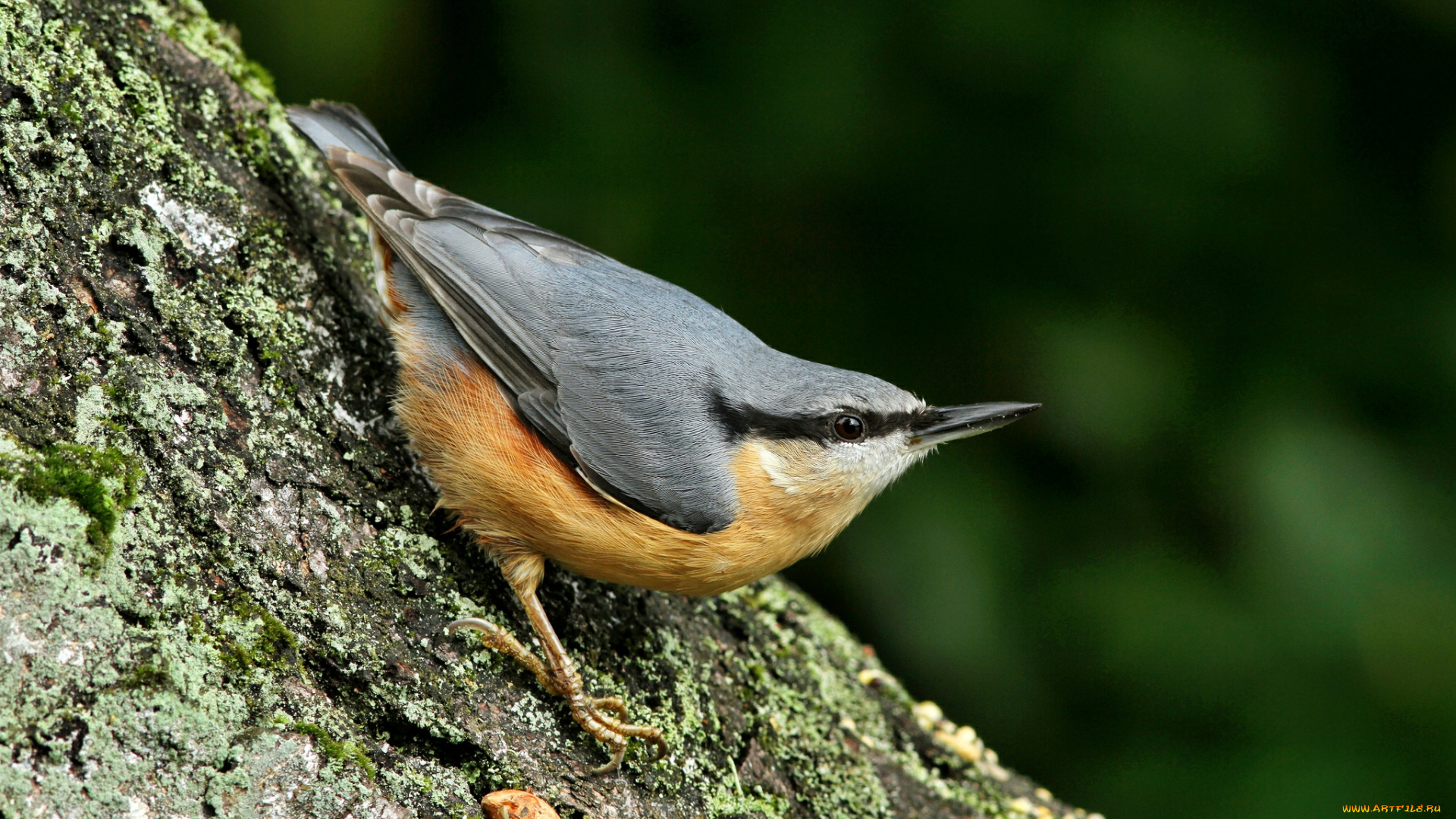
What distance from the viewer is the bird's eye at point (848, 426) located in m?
2.34

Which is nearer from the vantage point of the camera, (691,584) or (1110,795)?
(691,584)

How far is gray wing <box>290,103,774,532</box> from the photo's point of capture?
2.13 meters

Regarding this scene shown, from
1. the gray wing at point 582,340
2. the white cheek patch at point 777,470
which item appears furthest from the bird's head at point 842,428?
the gray wing at point 582,340

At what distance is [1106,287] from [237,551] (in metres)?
2.63

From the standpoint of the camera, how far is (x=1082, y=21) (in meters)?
3.05

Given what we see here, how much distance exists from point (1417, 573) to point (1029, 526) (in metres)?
1.10

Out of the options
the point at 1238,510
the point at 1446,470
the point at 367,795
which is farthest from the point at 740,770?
the point at 1446,470

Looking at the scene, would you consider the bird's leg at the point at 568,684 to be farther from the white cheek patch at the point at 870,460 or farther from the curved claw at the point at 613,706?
the white cheek patch at the point at 870,460

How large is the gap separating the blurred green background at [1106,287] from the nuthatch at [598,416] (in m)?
0.90

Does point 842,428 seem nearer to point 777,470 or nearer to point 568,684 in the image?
point 777,470

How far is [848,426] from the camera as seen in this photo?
7.70 feet

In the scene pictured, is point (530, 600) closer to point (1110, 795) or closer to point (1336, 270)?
point (1110, 795)

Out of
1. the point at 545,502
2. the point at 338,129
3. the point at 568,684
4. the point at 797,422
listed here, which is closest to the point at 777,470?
the point at 797,422

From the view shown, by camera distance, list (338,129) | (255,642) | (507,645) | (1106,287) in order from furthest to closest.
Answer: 1. (1106,287)
2. (338,129)
3. (507,645)
4. (255,642)
